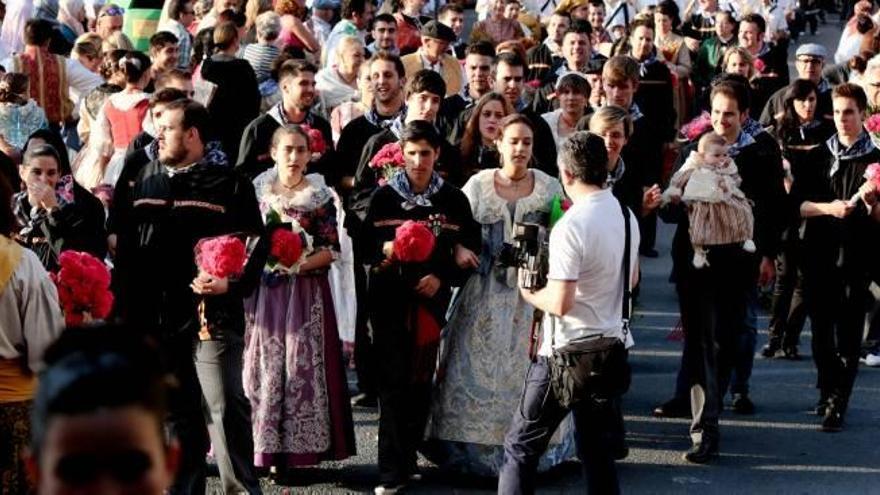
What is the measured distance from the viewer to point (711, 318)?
9391mm

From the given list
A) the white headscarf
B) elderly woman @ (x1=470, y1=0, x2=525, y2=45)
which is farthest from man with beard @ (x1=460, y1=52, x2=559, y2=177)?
the white headscarf

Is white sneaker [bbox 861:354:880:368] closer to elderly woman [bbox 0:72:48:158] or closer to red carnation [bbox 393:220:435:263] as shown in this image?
red carnation [bbox 393:220:435:263]

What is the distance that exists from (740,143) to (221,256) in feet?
10.8

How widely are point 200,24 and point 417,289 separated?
27.1ft

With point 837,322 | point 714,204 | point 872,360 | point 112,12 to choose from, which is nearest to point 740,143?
point 714,204

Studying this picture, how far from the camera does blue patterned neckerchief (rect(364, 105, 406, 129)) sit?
10.8 metres

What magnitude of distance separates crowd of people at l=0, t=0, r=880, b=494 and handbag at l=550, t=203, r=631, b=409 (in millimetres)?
52

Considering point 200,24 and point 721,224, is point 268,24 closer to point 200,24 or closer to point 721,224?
point 200,24

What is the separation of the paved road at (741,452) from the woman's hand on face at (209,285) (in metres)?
1.47

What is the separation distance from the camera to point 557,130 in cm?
1150

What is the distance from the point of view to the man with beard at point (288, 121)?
10.2 meters

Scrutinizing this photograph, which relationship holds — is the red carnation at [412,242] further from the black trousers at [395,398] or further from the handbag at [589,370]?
the handbag at [589,370]

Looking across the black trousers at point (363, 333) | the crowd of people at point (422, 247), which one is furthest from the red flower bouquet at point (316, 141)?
the black trousers at point (363, 333)

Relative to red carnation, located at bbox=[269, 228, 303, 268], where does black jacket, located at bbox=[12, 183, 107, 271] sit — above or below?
above
